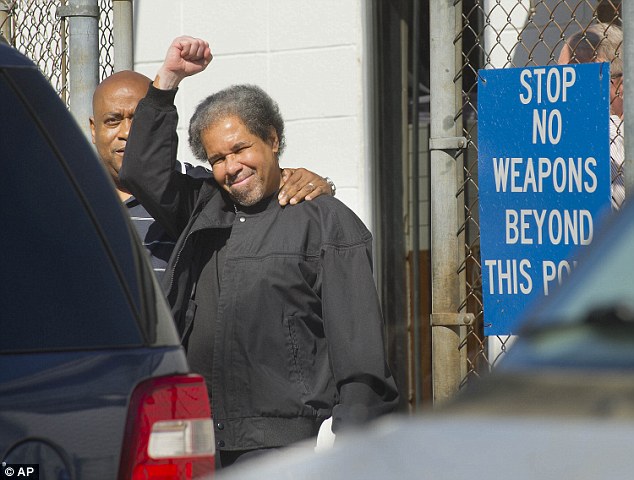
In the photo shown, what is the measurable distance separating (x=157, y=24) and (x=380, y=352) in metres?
3.36

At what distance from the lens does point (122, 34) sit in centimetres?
526

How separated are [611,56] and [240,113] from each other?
5.56 ft

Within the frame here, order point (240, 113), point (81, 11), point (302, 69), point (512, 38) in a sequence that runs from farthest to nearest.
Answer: point (302, 69) < point (512, 38) < point (81, 11) < point (240, 113)

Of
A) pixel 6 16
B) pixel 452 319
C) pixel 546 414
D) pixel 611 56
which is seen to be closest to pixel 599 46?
pixel 611 56

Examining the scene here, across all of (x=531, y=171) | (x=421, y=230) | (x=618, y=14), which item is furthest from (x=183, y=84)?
(x=531, y=171)

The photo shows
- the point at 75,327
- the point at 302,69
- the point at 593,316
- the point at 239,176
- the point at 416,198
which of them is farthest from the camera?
the point at 416,198

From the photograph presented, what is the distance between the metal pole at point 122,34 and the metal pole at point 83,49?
67cm

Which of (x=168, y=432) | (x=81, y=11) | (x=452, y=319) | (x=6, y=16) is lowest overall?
(x=168, y=432)

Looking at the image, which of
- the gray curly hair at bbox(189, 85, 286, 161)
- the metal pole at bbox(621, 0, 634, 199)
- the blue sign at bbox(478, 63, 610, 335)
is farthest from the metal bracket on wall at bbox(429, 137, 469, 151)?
the metal pole at bbox(621, 0, 634, 199)

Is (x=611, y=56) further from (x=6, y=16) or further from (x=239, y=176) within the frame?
(x=6, y=16)

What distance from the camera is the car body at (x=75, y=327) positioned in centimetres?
209

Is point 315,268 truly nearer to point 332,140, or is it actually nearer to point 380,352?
point 380,352

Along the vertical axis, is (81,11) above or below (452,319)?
above

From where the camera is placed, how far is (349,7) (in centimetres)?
611
